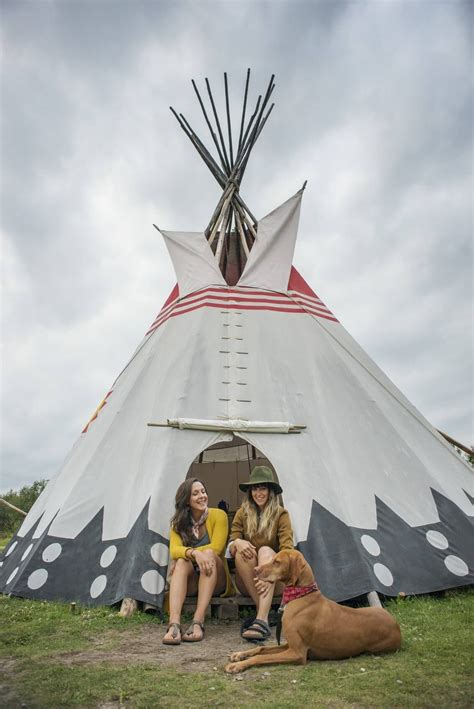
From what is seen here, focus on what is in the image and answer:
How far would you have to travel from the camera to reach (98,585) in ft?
14.6

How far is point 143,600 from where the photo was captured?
4.18m

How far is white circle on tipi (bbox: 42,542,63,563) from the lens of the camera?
486cm

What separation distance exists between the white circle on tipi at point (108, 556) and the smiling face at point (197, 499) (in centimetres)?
82

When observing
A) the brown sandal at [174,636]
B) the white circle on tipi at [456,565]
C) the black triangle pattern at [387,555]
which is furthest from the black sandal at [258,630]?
the white circle on tipi at [456,565]

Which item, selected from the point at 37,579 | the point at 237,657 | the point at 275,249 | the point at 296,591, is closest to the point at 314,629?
the point at 296,591

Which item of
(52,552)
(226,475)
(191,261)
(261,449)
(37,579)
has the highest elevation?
(191,261)

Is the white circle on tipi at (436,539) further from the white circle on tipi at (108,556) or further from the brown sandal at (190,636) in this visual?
the white circle on tipi at (108,556)

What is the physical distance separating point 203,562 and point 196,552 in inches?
3.4

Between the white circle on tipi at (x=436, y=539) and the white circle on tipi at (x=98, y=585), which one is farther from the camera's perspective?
the white circle on tipi at (x=436, y=539)

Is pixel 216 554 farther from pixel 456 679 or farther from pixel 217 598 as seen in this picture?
pixel 456 679

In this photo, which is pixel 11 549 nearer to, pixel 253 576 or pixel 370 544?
pixel 253 576

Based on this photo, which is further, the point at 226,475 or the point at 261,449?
the point at 226,475

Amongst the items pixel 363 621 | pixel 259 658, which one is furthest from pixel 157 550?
pixel 363 621

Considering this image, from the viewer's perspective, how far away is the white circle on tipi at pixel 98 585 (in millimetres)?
4414
